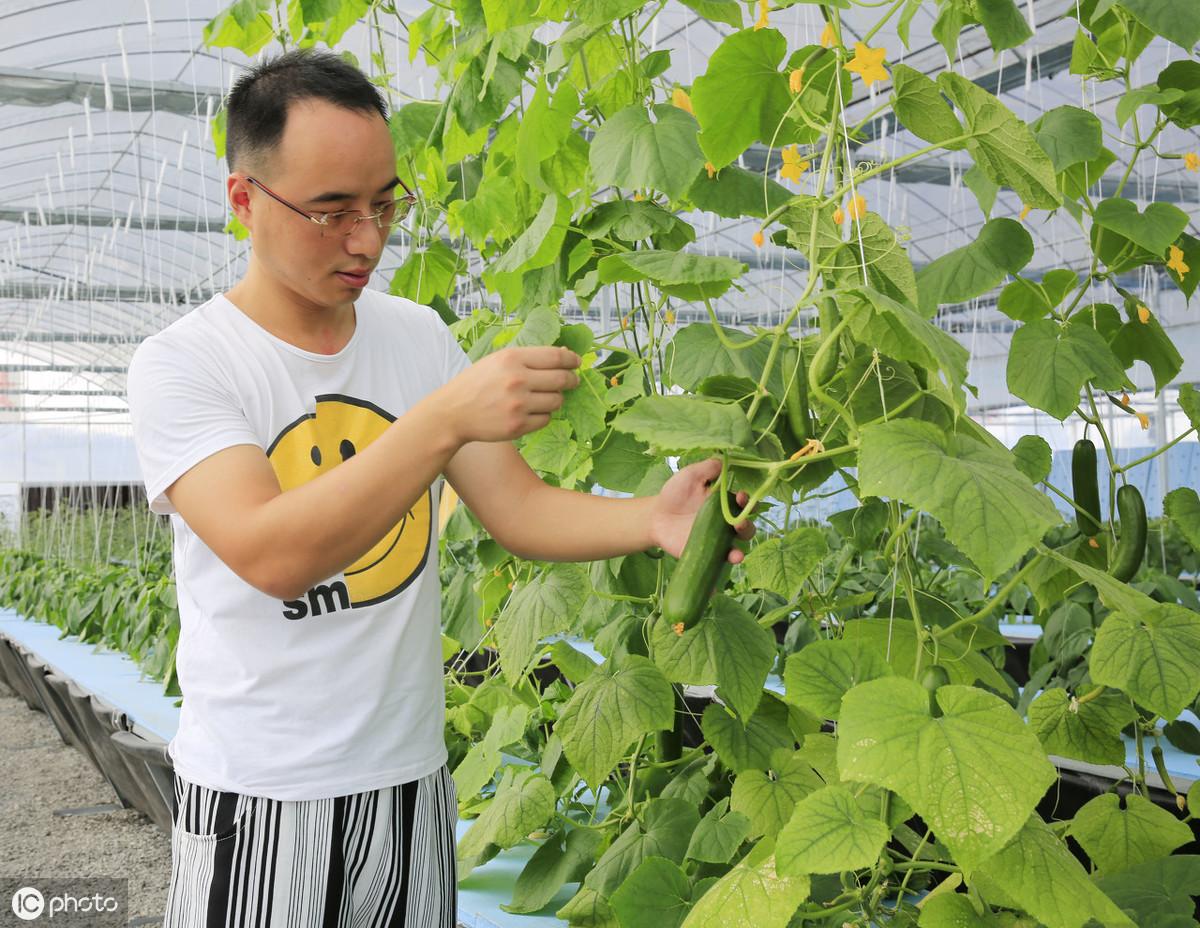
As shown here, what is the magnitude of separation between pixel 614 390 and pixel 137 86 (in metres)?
7.34

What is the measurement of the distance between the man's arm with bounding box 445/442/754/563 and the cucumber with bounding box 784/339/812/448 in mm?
87

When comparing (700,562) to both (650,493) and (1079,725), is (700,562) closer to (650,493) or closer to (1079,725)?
(650,493)

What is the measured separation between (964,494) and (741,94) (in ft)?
1.55

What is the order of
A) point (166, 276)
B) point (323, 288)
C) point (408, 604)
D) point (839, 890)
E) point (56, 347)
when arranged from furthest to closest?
point (56, 347) < point (166, 276) < point (839, 890) < point (408, 604) < point (323, 288)

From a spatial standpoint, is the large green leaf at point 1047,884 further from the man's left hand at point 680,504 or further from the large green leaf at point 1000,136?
the large green leaf at point 1000,136

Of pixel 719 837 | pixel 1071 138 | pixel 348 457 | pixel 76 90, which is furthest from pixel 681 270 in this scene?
pixel 76 90

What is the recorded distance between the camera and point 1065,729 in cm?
121

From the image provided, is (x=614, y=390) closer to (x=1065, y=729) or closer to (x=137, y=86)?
(x=1065, y=729)

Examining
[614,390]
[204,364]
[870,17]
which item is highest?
[870,17]

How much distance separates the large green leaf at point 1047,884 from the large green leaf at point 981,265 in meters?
0.53

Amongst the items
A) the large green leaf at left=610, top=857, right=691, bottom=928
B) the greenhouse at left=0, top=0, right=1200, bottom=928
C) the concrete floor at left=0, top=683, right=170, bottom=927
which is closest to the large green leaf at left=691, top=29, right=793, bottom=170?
the greenhouse at left=0, top=0, right=1200, bottom=928

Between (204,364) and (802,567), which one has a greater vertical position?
(204,364)

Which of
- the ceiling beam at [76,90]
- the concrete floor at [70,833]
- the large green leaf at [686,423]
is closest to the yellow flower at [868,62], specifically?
the large green leaf at [686,423]

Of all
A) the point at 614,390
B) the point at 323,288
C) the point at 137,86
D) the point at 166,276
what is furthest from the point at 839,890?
the point at 166,276
